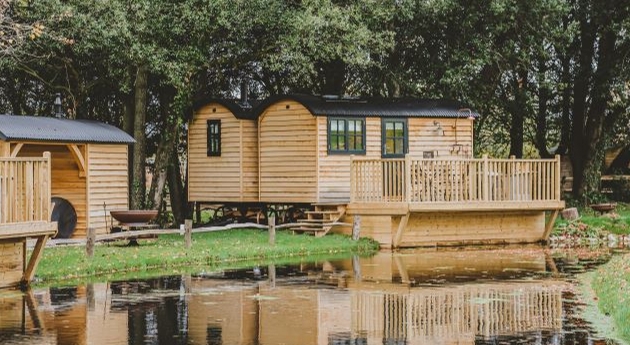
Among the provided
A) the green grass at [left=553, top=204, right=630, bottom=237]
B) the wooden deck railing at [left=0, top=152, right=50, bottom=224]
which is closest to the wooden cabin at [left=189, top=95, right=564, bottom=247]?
the green grass at [left=553, top=204, right=630, bottom=237]

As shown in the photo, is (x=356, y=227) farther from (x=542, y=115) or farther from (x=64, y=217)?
(x=542, y=115)

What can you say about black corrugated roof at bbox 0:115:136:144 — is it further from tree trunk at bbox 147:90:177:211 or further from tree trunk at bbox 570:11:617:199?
tree trunk at bbox 570:11:617:199

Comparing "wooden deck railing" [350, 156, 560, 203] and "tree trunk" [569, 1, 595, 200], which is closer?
"wooden deck railing" [350, 156, 560, 203]

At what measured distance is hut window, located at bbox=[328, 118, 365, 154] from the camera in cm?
3003

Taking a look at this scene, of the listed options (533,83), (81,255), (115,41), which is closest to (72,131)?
(115,41)

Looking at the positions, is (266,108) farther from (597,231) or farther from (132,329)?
(132,329)

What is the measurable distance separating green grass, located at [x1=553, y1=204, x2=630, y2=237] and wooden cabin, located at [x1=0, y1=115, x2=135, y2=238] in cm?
1370

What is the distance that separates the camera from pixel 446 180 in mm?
28406

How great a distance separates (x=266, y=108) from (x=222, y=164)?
248cm

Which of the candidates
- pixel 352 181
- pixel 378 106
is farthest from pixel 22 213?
pixel 378 106

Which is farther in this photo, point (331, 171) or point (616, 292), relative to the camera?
point (331, 171)

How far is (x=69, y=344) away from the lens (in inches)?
504

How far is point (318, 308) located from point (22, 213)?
588 centimetres

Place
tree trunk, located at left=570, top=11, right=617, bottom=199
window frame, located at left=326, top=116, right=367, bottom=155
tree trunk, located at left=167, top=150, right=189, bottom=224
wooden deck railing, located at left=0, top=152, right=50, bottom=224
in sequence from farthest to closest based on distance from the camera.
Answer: tree trunk, located at left=570, top=11, right=617, bottom=199 < tree trunk, located at left=167, top=150, right=189, bottom=224 < window frame, located at left=326, top=116, right=367, bottom=155 < wooden deck railing, located at left=0, top=152, right=50, bottom=224
